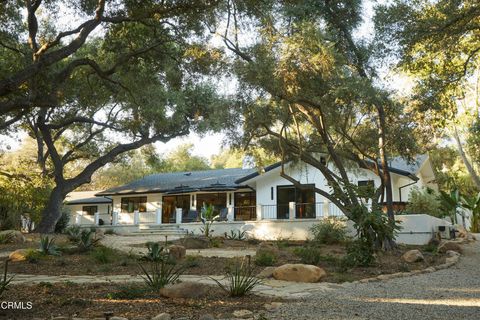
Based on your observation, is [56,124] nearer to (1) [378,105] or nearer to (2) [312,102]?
(2) [312,102]

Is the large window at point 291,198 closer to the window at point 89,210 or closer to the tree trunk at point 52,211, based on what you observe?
the tree trunk at point 52,211

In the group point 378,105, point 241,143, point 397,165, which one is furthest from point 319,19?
point 397,165

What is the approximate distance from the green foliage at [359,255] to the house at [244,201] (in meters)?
5.35

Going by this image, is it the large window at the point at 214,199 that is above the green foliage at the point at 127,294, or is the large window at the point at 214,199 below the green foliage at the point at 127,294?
above

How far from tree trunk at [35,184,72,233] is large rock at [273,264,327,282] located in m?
15.5

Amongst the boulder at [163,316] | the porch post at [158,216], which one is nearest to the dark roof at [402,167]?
Result: the porch post at [158,216]

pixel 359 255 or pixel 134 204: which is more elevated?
pixel 134 204

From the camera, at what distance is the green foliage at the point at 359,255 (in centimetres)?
976

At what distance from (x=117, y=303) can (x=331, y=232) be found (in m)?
12.8

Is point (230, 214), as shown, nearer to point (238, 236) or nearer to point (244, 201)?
point (244, 201)

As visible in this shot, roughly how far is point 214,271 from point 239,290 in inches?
125

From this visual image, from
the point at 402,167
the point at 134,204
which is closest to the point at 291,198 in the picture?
the point at 402,167

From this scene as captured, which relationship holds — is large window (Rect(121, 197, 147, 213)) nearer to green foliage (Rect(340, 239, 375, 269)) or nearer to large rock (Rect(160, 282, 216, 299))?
green foliage (Rect(340, 239, 375, 269))

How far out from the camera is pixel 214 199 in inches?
1152
